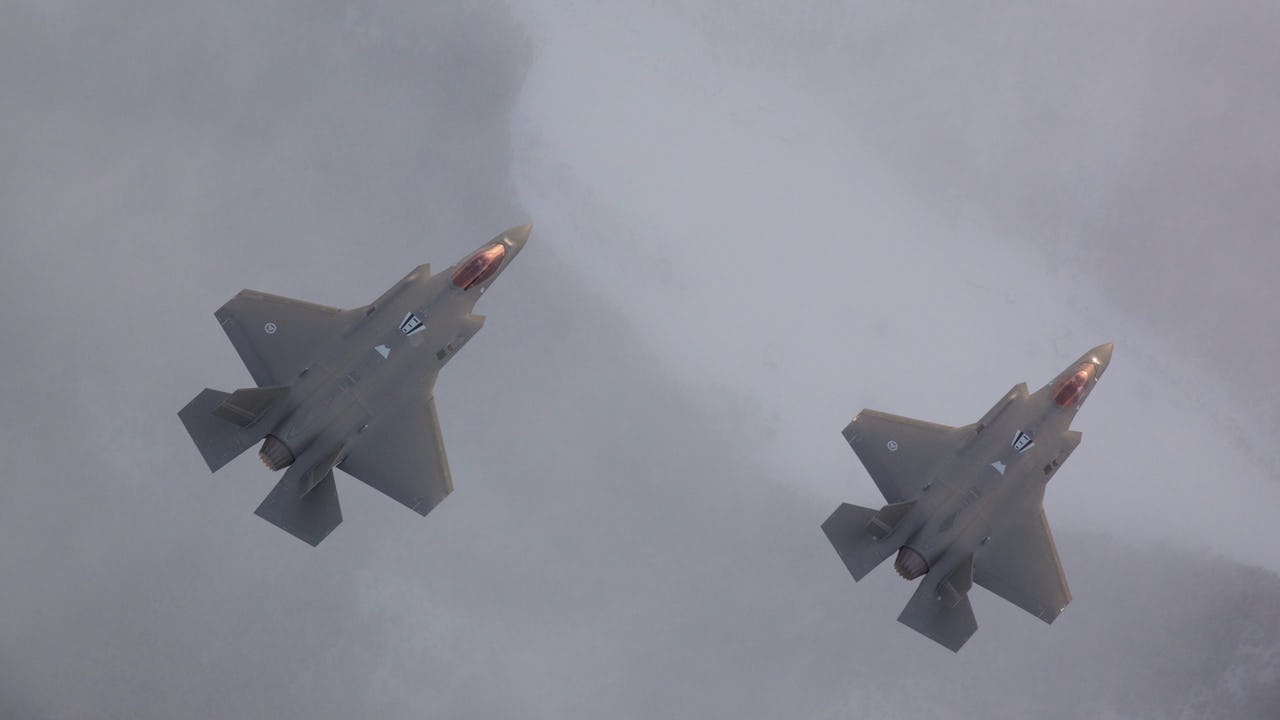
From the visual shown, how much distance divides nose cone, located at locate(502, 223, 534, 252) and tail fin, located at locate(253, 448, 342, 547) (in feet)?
34.1

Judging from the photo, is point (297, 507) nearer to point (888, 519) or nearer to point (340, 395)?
point (340, 395)

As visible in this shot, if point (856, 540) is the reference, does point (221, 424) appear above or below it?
below

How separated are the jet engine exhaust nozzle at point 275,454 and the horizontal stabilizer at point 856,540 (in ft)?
66.6

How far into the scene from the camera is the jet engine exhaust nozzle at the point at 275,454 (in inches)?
1435

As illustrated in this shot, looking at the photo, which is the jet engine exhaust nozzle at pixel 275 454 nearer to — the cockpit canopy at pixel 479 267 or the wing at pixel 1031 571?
the cockpit canopy at pixel 479 267

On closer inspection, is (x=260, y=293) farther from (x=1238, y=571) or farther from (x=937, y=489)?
(x=1238, y=571)

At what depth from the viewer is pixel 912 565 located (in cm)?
3734

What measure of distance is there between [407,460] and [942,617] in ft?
69.8

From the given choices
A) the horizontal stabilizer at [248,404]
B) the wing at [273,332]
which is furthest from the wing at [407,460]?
the wing at [273,332]

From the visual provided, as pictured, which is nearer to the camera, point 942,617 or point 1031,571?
point 942,617

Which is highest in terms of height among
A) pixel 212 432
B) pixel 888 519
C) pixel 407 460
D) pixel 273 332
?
pixel 888 519

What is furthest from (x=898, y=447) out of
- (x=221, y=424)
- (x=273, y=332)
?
(x=221, y=424)

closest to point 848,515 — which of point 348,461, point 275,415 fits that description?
point 348,461

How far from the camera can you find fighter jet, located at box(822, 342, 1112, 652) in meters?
37.6
